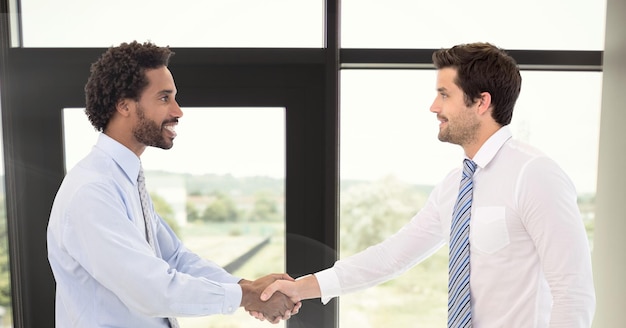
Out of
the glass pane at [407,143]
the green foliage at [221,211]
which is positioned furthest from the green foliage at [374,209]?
the green foliage at [221,211]

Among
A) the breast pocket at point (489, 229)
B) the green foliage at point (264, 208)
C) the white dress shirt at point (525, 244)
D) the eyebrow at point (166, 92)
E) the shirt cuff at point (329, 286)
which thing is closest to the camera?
the white dress shirt at point (525, 244)

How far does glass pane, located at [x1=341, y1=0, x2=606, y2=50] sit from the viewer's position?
247 cm

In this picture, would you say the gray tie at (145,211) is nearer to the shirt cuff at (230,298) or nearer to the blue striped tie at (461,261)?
the shirt cuff at (230,298)

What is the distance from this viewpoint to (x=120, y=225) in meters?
1.45

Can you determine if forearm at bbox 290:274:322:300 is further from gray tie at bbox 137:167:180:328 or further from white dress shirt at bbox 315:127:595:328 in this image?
white dress shirt at bbox 315:127:595:328

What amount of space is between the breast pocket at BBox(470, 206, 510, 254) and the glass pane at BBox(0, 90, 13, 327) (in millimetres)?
2030

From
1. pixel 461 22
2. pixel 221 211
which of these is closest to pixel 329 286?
pixel 221 211

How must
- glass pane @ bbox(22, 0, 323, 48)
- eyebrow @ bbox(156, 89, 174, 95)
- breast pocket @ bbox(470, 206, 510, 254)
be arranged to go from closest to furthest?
breast pocket @ bbox(470, 206, 510, 254)
eyebrow @ bbox(156, 89, 174, 95)
glass pane @ bbox(22, 0, 323, 48)

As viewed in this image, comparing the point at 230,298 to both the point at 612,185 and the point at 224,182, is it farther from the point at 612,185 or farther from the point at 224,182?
the point at 612,185

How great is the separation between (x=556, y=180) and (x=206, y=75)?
1564 millimetres

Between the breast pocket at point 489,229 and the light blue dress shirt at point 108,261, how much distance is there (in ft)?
2.40

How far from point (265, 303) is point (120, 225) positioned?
74 cm

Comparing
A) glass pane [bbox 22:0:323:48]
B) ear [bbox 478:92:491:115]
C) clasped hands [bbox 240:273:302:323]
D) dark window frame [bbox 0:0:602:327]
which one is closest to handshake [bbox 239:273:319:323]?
clasped hands [bbox 240:273:302:323]

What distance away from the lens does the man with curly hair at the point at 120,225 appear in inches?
55.8
